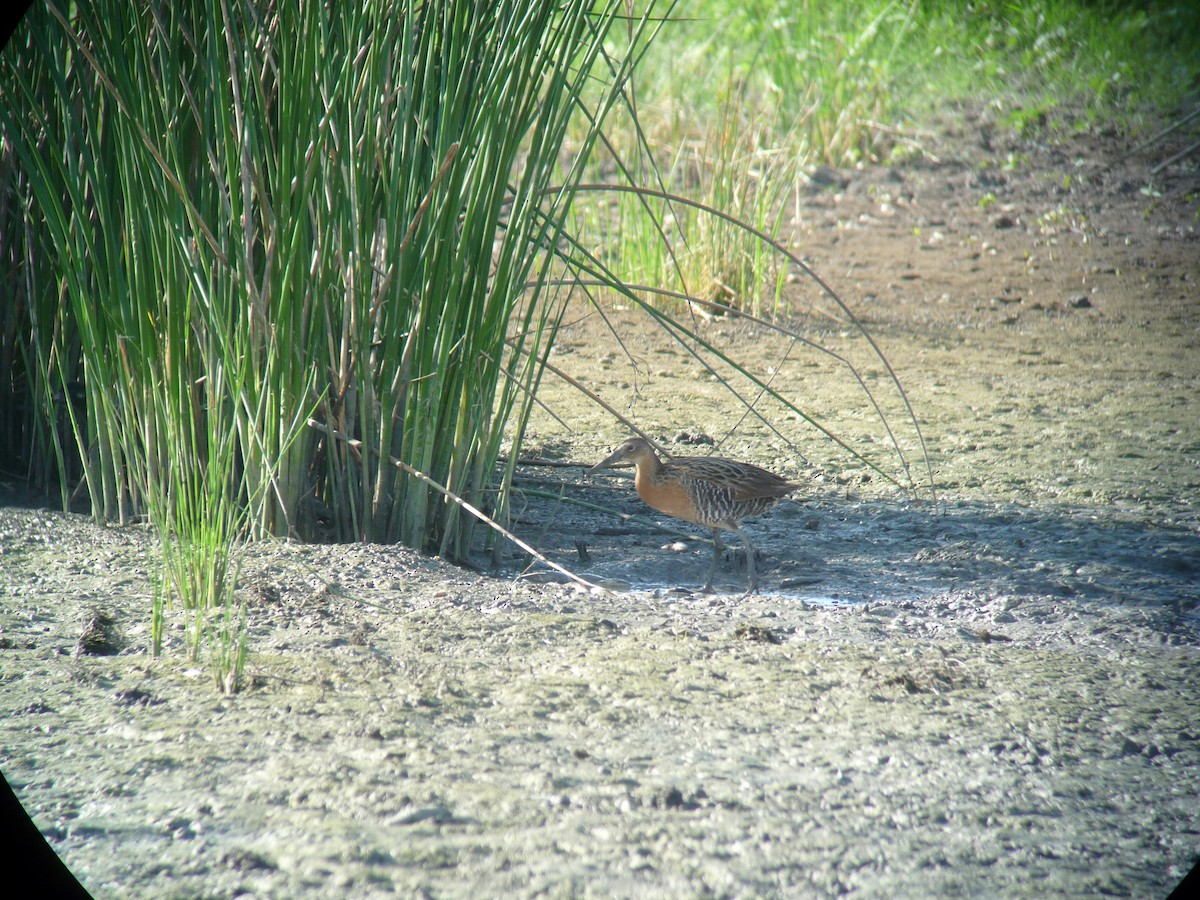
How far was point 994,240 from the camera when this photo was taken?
29.3 feet

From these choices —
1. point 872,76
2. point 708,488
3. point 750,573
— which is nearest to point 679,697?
point 750,573

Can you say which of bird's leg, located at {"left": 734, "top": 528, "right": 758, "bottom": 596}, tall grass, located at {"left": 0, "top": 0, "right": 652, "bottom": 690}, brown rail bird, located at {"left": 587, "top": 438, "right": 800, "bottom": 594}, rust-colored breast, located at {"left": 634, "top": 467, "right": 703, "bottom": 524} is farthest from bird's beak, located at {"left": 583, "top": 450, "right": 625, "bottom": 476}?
tall grass, located at {"left": 0, "top": 0, "right": 652, "bottom": 690}

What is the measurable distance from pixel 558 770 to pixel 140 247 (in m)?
1.84

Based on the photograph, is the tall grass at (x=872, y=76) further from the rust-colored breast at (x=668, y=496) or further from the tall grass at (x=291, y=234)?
the tall grass at (x=291, y=234)

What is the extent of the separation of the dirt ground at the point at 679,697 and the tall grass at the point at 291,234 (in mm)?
280

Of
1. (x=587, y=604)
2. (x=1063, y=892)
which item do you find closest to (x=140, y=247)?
(x=587, y=604)

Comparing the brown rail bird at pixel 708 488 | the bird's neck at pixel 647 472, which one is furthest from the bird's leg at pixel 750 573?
the bird's neck at pixel 647 472

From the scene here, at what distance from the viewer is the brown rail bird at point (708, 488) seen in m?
4.21

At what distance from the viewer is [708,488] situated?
4.24 meters

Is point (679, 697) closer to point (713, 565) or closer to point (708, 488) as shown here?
point (713, 565)

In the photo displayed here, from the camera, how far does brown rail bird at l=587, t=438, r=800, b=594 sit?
4.21 m

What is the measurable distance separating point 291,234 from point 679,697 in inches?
61.8

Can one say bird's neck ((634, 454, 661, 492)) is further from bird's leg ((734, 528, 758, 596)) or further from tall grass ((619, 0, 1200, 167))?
tall grass ((619, 0, 1200, 167))

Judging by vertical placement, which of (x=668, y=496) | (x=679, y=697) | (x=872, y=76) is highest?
(x=872, y=76)
